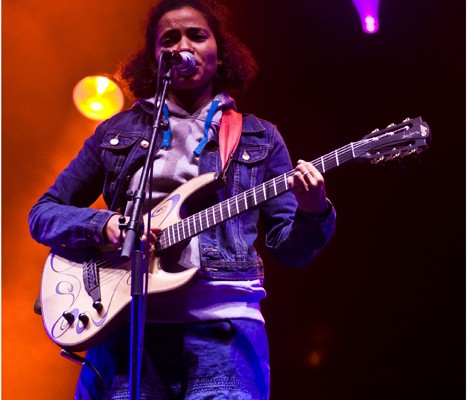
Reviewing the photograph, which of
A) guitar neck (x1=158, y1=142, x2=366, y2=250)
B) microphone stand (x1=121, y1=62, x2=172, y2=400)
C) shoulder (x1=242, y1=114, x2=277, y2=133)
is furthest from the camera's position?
shoulder (x1=242, y1=114, x2=277, y2=133)

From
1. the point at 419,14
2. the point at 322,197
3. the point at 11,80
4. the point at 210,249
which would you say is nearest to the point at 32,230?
the point at 210,249

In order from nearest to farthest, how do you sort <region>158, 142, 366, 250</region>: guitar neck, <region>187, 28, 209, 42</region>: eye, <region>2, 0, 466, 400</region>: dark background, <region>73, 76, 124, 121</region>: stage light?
<region>158, 142, 366, 250</region>: guitar neck, <region>187, 28, 209, 42</region>: eye, <region>2, 0, 466, 400</region>: dark background, <region>73, 76, 124, 121</region>: stage light

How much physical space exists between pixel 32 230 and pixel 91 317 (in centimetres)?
51

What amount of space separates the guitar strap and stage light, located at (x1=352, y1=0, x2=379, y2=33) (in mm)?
1763

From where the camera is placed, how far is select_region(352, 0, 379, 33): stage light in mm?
4012

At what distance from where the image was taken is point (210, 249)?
2229 millimetres

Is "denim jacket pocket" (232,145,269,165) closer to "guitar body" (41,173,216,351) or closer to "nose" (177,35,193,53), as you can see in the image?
"guitar body" (41,173,216,351)

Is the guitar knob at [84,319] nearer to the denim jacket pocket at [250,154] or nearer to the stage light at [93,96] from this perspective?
the denim jacket pocket at [250,154]

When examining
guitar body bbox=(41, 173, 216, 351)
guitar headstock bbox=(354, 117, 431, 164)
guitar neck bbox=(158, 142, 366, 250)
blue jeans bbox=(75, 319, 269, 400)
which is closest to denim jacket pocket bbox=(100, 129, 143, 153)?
guitar body bbox=(41, 173, 216, 351)

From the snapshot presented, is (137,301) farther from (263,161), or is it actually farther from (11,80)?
(11,80)

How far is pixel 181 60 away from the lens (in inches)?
91.6

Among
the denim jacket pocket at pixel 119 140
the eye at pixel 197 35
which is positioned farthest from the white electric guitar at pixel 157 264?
the eye at pixel 197 35

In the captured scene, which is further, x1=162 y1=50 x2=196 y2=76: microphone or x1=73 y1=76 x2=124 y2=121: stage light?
x1=73 y1=76 x2=124 y2=121: stage light

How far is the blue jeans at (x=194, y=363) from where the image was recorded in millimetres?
2049
